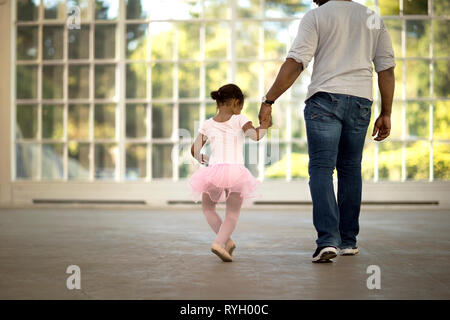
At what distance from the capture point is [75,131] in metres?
8.25

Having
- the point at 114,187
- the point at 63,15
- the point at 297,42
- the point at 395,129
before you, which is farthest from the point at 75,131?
the point at 297,42

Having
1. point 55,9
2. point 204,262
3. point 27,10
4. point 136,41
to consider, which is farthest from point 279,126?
point 204,262

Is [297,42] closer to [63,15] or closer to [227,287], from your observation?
[227,287]

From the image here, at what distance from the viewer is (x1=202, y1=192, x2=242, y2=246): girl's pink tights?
11.1 ft

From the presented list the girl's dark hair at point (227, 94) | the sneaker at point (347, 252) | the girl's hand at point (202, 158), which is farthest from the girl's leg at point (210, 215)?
the sneaker at point (347, 252)

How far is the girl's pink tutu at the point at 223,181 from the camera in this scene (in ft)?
11.4

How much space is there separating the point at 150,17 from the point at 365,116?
5051 millimetres

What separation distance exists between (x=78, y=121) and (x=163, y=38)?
1.35m

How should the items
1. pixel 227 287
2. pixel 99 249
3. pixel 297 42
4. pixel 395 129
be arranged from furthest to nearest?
pixel 395 129, pixel 99 249, pixel 297 42, pixel 227 287

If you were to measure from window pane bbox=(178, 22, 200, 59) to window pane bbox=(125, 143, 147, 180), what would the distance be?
1.13 m

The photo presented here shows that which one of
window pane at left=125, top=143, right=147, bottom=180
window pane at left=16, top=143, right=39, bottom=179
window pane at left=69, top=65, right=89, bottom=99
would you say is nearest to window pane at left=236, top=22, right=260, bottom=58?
window pane at left=125, top=143, right=147, bottom=180

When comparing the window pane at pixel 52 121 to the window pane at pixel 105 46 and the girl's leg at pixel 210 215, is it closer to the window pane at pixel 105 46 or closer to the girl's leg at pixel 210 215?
the window pane at pixel 105 46

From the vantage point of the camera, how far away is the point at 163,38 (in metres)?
8.08

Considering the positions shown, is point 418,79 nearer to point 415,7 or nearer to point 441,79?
point 441,79
